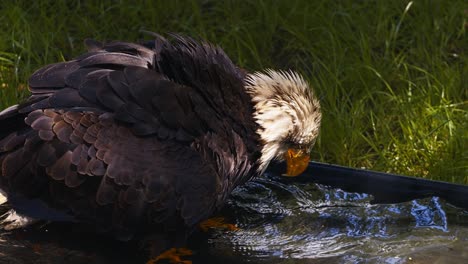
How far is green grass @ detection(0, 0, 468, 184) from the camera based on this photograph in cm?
516

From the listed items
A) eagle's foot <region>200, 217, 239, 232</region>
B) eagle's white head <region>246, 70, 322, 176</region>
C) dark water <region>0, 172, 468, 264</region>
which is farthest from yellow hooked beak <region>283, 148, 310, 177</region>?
eagle's foot <region>200, 217, 239, 232</region>

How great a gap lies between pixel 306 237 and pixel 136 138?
3.04 feet

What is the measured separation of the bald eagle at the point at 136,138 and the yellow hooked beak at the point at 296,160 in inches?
7.6

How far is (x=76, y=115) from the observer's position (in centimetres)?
387

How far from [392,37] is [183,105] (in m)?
2.52

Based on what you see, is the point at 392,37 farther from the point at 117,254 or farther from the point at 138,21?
the point at 117,254

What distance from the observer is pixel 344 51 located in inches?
231

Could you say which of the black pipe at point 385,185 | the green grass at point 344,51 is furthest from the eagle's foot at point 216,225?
the green grass at point 344,51

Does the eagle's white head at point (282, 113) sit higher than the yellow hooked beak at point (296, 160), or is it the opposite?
the eagle's white head at point (282, 113)

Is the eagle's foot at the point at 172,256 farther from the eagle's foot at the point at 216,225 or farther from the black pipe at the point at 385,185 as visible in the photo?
the black pipe at the point at 385,185

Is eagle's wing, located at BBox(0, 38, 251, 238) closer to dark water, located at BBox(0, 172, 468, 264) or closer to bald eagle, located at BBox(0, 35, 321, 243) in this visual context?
bald eagle, located at BBox(0, 35, 321, 243)

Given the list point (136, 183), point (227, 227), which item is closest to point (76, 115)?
point (136, 183)

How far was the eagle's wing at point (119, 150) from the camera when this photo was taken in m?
3.80

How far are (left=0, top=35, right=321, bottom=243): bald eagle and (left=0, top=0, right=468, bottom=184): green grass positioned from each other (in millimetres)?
1132
